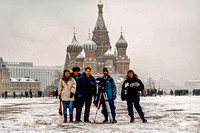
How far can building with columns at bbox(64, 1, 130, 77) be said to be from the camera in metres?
110

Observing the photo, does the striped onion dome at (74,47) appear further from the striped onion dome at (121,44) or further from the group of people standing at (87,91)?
the group of people standing at (87,91)

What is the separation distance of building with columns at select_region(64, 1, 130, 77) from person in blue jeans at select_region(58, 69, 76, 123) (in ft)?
323

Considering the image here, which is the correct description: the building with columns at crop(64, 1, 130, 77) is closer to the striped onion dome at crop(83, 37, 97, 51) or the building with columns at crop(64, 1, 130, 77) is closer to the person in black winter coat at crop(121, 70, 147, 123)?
the striped onion dome at crop(83, 37, 97, 51)

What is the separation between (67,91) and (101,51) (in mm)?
103967

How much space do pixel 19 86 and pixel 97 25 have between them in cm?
3716

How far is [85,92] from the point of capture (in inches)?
440

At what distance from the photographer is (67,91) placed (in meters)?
11.1

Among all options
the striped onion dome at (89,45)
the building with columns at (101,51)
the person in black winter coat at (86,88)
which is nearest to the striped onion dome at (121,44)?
the building with columns at (101,51)

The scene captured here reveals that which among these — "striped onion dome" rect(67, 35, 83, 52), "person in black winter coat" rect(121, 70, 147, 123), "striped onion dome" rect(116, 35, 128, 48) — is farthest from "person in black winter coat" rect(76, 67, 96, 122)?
"striped onion dome" rect(67, 35, 83, 52)

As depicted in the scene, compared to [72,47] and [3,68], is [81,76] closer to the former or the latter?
[72,47]

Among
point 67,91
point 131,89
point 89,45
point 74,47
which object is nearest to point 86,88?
point 67,91

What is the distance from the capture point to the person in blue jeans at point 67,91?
11016mm

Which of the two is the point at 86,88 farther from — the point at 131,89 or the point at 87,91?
the point at 131,89

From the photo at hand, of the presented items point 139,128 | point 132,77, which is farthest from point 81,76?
point 139,128
